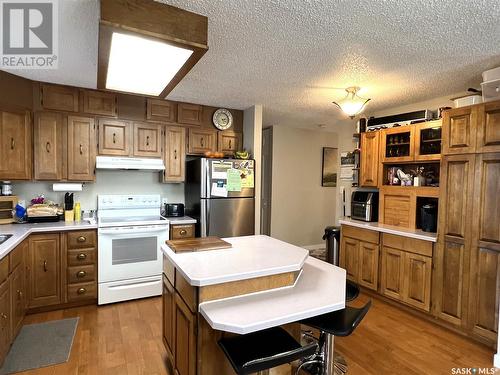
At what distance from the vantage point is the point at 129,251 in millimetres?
3264

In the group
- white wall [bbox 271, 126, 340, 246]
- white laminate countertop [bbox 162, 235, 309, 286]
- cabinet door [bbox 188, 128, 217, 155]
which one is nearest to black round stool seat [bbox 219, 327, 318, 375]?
white laminate countertop [bbox 162, 235, 309, 286]

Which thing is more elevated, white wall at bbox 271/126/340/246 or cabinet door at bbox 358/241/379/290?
white wall at bbox 271/126/340/246

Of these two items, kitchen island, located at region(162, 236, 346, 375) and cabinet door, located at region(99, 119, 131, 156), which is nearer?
kitchen island, located at region(162, 236, 346, 375)

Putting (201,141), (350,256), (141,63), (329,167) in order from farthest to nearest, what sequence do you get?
A: (329,167), (201,141), (350,256), (141,63)

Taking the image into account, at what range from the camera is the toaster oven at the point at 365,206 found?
3.82 m

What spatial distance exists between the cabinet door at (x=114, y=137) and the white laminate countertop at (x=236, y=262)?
6.51 feet

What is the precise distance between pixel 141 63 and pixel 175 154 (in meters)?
1.94

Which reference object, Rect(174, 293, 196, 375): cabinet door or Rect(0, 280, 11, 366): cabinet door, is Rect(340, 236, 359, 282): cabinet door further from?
Rect(0, 280, 11, 366): cabinet door

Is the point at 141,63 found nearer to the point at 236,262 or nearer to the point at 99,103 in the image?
the point at 236,262

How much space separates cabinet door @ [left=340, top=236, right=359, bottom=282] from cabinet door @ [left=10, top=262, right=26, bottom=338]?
3623mm

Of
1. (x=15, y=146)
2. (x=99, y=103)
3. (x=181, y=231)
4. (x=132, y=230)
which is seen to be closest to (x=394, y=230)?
(x=181, y=231)

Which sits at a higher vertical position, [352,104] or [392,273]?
[352,104]

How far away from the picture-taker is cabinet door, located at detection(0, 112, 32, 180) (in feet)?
9.27

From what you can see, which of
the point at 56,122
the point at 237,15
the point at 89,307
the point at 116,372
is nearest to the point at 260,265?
the point at 116,372
